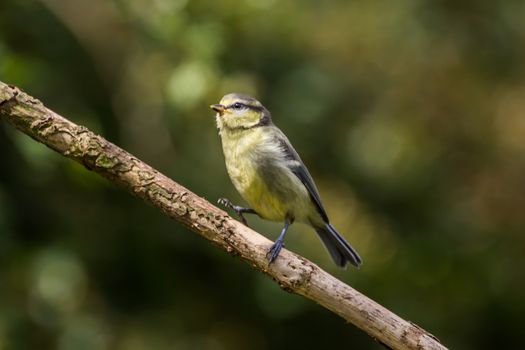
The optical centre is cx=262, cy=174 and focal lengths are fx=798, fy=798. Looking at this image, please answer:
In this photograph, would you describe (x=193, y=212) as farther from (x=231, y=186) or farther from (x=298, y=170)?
(x=231, y=186)

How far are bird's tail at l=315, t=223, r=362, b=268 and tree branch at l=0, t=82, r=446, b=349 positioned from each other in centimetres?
134

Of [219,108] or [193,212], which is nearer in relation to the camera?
[193,212]

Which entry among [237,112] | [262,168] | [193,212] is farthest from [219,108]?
[193,212]

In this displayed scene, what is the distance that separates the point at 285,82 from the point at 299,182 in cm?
142

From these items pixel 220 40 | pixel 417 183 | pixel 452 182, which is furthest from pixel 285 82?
pixel 452 182

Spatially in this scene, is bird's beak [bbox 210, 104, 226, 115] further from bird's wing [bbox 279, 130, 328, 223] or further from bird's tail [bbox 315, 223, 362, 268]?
bird's tail [bbox 315, 223, 362, 268]

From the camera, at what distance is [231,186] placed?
5.17 meters

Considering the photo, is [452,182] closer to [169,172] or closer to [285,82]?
[285,82]

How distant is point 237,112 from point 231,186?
976 millimetres

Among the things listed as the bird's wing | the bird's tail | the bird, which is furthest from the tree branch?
the bird's tail

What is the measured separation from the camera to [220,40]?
185 inches

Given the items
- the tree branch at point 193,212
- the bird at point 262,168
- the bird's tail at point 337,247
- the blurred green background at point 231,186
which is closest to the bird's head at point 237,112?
Answer: the bird at point 262,168

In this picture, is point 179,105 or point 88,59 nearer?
point 179,105

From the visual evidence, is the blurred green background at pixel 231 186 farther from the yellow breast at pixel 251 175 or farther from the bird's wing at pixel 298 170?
the bird's wing at pixel 298 170
